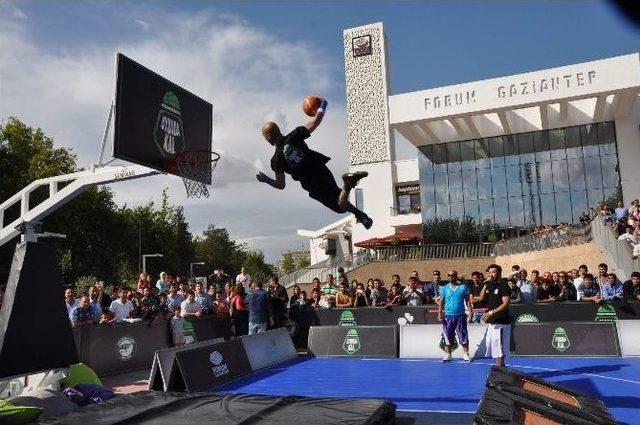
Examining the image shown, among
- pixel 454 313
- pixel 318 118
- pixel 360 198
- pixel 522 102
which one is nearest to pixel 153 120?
pixel 318 118

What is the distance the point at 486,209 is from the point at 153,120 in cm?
3232

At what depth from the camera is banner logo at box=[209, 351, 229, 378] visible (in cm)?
1152

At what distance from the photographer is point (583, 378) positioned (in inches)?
420

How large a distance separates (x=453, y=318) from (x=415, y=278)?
367 centimetres

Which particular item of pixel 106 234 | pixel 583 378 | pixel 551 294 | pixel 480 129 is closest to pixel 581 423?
pixel 583 378

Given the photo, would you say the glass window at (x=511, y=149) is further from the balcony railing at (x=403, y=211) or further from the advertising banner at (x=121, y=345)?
the advertising banner at (x=121, y=345)

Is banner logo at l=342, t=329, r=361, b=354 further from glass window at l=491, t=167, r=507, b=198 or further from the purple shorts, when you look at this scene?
glass window at l=491, t=167, r=507, b=198

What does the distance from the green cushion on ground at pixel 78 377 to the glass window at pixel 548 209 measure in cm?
3442

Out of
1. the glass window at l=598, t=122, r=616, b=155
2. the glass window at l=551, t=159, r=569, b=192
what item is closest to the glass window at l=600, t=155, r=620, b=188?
the glass window at l=598, t=122, r=616, b=155

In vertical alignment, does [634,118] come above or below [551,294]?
above

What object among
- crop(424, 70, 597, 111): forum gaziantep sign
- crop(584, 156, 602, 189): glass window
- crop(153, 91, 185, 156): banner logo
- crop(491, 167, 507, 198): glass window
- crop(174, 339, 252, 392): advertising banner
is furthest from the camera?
crop(491, 167, 507, 198): glass window

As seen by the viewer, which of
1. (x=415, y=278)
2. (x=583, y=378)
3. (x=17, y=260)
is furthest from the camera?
(x=415, y=278)

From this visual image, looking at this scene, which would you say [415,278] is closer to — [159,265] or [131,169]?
[131,169]

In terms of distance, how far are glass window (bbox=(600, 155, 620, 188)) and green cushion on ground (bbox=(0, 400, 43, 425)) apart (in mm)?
36636
